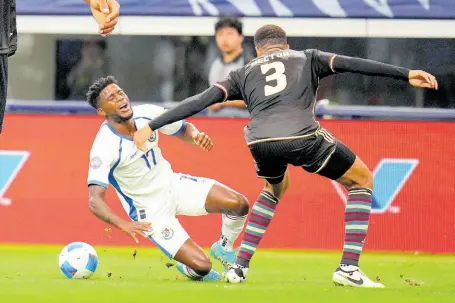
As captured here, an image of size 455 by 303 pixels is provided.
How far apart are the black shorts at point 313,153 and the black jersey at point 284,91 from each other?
6 cm

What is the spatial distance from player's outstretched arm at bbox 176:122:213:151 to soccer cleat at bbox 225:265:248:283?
0.95m

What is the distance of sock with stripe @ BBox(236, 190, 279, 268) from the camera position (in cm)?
805

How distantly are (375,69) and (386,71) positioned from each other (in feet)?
0.25

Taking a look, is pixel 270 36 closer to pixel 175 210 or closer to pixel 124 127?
pixel 124 127

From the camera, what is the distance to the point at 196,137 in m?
8.26

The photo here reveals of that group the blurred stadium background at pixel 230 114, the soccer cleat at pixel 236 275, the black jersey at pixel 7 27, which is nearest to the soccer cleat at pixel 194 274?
the soccer cleat at pixel 236 275

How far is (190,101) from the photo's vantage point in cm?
764

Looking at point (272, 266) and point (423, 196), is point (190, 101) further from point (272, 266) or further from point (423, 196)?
point (423, 196)

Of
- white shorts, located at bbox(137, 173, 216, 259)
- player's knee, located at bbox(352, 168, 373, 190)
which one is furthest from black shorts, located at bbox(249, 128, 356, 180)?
white shorts, located at bbox(137, 173, 216, 259)

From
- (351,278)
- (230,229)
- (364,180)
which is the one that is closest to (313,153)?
(364,180)

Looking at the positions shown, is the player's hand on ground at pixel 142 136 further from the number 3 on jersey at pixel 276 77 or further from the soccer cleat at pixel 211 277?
the soccer cleat at pixel 211 277

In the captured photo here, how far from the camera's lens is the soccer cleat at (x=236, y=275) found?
794 cm

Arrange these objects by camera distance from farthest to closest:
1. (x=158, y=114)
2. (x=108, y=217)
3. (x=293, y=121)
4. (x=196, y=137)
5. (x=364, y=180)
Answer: (x=158, y=114) → (x=196, y=137) → (x=108, y=217) → (x=364, y=180) → (x=293, y=121)

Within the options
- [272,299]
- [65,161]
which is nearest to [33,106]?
[65,161]
